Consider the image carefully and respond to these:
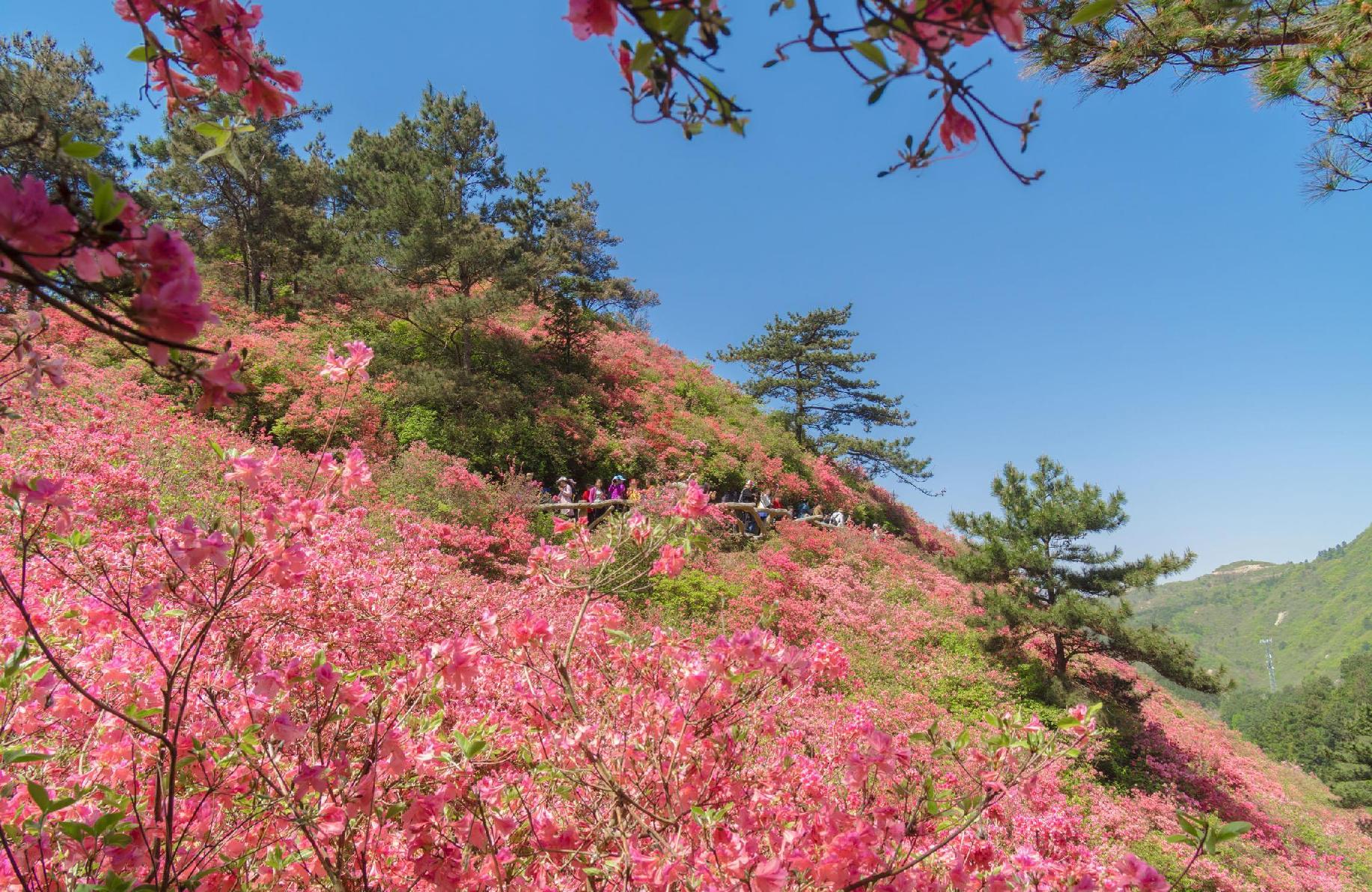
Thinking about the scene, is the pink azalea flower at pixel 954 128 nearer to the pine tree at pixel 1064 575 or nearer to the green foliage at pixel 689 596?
the green foliage at pixel 689 596

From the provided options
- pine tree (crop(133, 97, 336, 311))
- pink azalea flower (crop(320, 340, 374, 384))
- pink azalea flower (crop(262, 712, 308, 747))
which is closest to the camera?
pink azalea flower (crop(262, 712, 308, 747))

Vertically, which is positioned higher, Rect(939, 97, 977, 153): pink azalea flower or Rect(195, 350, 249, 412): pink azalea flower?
Rect(939, 97, 977, 153): pink azalea flower

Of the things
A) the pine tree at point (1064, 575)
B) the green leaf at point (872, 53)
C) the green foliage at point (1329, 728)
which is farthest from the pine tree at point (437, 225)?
the green foliage at point (1329, 728)

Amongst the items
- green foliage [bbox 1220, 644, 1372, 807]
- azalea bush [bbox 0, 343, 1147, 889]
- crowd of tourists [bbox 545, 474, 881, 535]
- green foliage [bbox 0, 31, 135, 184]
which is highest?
green foliage [bbox 0, 31, 135, 184]

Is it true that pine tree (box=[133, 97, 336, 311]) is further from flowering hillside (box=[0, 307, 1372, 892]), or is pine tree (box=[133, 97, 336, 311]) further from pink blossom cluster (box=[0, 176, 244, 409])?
pink blossom cluster (box=[0, 176, 244, 409])

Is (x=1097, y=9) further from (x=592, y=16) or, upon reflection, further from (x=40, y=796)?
(x=40, y=796)

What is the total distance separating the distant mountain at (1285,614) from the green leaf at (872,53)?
96.5 m

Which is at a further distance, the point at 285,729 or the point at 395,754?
the point at 395,754

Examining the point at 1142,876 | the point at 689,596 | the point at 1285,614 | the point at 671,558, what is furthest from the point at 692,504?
the point at 1285,614

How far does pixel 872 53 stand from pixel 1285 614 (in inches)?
6344

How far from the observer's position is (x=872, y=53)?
0.84 meters

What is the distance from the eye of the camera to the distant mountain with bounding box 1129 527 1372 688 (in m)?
89.4

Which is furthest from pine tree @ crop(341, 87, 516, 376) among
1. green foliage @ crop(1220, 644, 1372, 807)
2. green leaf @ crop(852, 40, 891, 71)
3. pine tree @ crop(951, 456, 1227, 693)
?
green foliage @ crop(1220, 644, 1372, 807)

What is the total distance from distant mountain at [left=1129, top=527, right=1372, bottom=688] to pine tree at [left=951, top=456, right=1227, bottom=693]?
8594 centimetres
